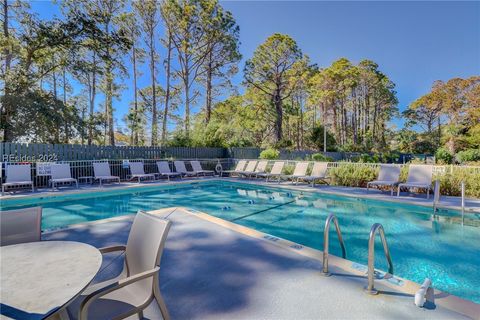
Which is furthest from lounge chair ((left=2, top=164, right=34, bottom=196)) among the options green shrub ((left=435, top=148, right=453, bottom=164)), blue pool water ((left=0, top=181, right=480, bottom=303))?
green shrub ((left=435, top=148, right=453, bottom=164))

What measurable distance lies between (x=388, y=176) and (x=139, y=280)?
29.6 ft

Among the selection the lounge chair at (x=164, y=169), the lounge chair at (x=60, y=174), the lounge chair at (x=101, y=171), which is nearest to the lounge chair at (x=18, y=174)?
the lounge chair at (x=60, y=174)

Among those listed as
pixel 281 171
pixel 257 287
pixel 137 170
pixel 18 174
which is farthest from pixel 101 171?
pixel 257 287

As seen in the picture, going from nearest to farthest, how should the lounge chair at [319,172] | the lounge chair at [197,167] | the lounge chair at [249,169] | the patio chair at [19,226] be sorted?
the patio chair at [19,226] → the lounge chair at [319,172] → the lounge chair at [249,169] → the lounge chair at [197,167]

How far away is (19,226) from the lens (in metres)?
2.04

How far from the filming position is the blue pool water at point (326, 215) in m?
3.71

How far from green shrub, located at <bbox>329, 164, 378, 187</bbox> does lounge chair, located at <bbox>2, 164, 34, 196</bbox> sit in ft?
36.4

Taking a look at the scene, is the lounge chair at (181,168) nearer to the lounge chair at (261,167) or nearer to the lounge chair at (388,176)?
the lounge chair at (261,167)

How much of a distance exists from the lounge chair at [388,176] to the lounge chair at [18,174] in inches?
449

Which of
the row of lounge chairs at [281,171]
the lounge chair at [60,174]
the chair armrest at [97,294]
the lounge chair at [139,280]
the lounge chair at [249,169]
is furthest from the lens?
the lounge chair at [249,169]

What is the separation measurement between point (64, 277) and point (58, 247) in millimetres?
536

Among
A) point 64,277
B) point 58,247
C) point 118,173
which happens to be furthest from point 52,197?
point 64,277

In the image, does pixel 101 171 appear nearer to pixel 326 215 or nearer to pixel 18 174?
pixel 18 174

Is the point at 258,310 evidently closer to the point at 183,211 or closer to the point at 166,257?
the point at 166,257
